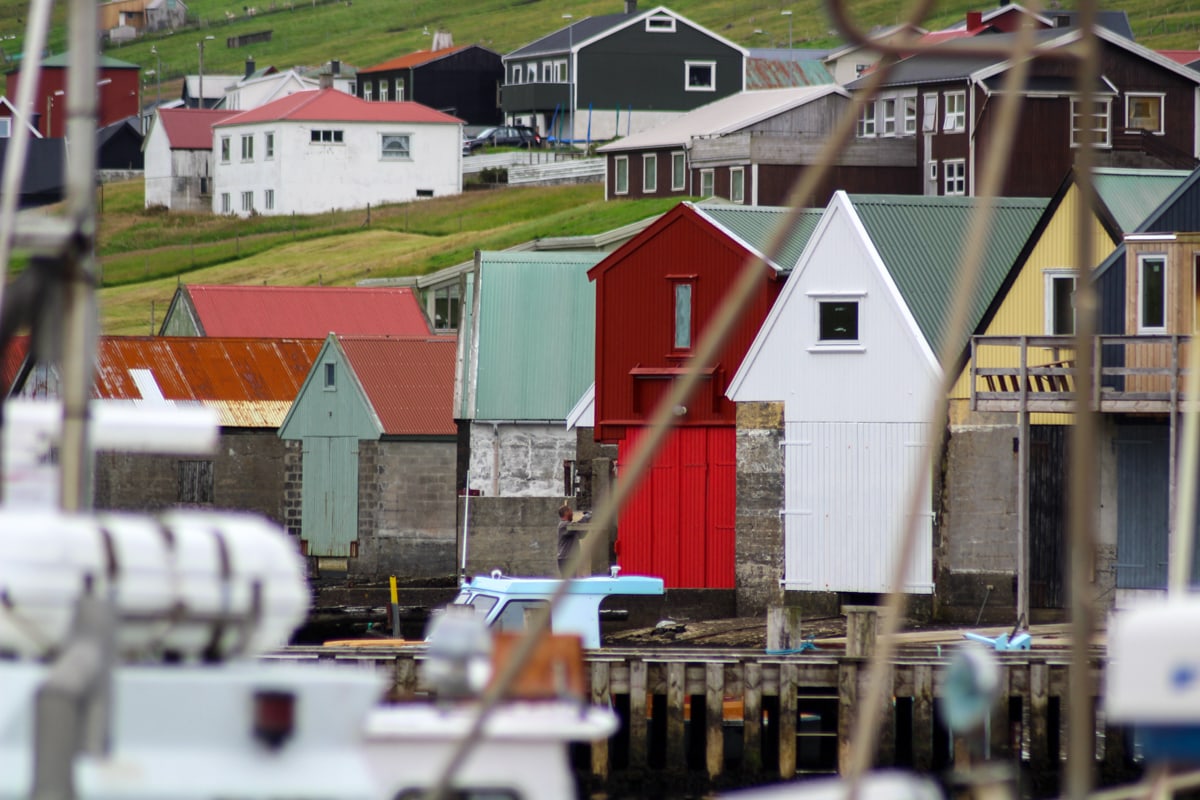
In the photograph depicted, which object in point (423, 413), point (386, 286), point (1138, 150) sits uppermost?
point (1138, 150)

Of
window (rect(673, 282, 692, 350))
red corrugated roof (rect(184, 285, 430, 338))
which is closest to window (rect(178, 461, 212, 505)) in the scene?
red corrugated roof (rect(184, 285, 430, 338))

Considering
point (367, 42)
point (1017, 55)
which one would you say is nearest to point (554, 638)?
point (1017, 55)

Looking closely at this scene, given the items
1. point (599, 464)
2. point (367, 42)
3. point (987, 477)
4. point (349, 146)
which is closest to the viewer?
point (987, 477)

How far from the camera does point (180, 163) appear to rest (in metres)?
109

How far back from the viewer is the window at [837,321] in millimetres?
33156

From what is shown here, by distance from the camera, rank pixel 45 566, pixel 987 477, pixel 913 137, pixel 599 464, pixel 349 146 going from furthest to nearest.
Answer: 1. pixel 349 146
2. pixel 913 137
3. pixel 599 464
4. pixel 987 477
5. pixel 45 566

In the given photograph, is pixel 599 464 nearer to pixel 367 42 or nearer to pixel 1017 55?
pixel 1017 55

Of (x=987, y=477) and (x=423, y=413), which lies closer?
(x=987, y=477)

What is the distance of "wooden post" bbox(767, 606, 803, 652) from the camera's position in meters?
26.2

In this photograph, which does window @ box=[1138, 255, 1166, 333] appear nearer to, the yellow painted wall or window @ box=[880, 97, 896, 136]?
the yellow painted wall

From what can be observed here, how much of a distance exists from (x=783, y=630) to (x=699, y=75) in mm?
91080

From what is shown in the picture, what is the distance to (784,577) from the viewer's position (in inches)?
1298

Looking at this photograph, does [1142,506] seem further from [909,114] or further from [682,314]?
[909,114]

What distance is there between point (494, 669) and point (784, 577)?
81.6 ft
